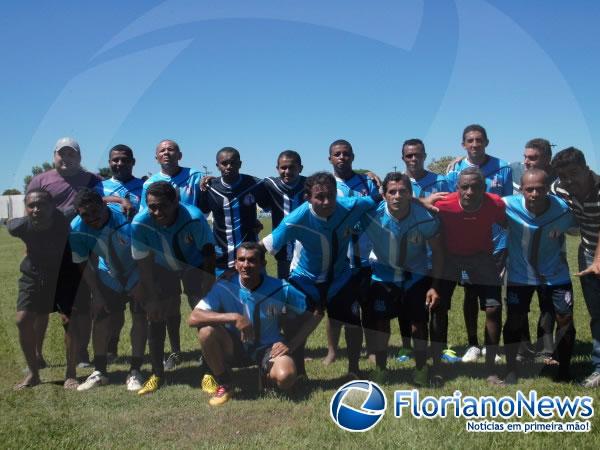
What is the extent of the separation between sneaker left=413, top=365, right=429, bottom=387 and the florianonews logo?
0.44 meters

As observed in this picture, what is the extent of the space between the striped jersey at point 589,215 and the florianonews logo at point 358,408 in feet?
7.98

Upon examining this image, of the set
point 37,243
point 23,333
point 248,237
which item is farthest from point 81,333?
point 248,237

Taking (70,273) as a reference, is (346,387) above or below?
below

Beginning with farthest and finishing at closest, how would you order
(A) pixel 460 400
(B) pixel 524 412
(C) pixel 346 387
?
1. (C) pixel 346 387
2. (A) pixel 460 400
3. (B) pixel 524 412

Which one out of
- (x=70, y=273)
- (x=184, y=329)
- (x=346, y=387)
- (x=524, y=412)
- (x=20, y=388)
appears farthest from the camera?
(x=184, y=329)

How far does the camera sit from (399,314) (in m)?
Result: 6.05

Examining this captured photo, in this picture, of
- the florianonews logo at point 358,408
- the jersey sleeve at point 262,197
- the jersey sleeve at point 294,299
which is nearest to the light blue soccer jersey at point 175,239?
the jersey sleeve at point 262,197

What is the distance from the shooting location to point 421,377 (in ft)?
18.5

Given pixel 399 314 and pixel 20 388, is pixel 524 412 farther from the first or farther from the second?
pixel 20 388

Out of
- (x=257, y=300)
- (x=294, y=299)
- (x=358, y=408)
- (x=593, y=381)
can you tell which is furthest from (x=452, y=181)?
(x=358, y=408)

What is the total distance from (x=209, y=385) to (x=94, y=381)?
1364 millimetres

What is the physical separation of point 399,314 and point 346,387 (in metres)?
1.02

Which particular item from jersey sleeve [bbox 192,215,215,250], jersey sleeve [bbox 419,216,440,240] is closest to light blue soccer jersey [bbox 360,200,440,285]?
jersey sleeve [bbox 419,216,440,240]
